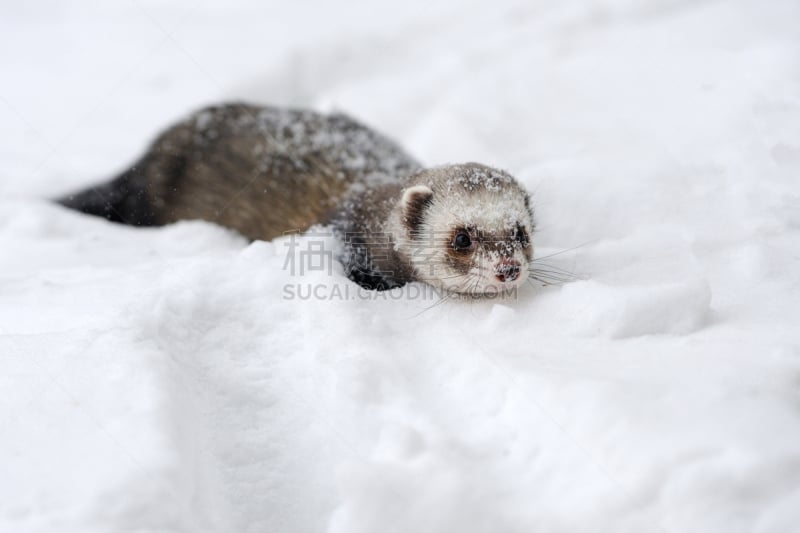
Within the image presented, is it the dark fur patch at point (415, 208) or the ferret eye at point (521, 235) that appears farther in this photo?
the dark fur patch at point (415, 208)

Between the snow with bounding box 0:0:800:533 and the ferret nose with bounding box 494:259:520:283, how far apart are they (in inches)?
4.5

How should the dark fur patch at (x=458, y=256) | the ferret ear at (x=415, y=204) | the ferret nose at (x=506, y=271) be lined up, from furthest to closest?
1. the ferret ear at (x=415, y=204)
2. the dark fur patch at (x=458, y=256)
3. the ferret nose at (x=506, y=271)

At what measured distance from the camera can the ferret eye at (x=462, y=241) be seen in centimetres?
233

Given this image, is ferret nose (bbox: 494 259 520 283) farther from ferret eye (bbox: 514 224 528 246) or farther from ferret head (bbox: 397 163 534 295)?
ferret eye (bbox: 514 224 528 246)

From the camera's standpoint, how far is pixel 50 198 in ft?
10.9

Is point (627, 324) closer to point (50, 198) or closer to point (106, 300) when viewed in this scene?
point (106, 300)

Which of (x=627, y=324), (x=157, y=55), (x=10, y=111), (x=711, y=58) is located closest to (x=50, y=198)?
(x=10, y=111)

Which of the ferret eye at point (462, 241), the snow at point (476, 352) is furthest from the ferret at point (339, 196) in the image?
the snow at point (476, 352)

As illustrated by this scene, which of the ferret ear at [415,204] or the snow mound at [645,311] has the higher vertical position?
the ferret ear at [415,204]

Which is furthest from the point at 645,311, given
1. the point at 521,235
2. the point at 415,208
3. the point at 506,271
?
the point at 415,208

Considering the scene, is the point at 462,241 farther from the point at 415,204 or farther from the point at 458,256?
the point at 415,204

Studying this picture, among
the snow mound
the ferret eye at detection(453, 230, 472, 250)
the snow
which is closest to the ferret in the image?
the ferret eye at detection(453, 230, 472, 250)

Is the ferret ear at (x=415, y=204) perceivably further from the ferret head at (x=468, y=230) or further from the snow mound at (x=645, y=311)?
the snow mound at (x=645, y=311)

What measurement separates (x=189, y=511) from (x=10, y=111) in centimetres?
400
